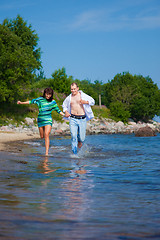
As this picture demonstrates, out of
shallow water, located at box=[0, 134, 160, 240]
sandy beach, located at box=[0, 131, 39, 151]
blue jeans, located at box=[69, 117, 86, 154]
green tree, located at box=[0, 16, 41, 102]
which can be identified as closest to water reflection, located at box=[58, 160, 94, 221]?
shallow water, located at box=[0, 134, 160, 240]

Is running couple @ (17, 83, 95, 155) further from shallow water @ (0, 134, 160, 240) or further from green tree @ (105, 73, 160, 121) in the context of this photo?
green tree @ (105, 73, 160, 121)

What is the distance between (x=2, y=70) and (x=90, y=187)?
1081 inches

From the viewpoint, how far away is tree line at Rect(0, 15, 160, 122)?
99.5 feet

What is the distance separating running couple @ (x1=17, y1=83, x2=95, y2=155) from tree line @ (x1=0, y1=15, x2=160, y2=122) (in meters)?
20.4

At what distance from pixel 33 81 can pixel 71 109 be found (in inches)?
1024

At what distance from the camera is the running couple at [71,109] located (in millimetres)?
9441

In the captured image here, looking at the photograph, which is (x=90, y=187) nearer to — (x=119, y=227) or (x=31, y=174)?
(x=31, y=174)

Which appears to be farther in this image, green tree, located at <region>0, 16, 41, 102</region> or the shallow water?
green tree, located at <region>0, 16, 41, 102</region>

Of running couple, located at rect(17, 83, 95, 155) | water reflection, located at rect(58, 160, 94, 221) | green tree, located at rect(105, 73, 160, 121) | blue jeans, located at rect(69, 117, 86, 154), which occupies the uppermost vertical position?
green tree, located at rect(105, 73, 160, 121)

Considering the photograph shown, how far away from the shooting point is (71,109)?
9.82 m

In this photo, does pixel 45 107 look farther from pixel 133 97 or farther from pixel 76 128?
pixel 133 97

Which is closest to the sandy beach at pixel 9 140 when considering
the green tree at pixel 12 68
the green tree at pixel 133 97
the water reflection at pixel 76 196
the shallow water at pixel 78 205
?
the shallow water at pixel 78 205

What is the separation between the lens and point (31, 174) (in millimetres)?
5949

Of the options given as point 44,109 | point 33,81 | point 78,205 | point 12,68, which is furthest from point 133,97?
point 78,205
